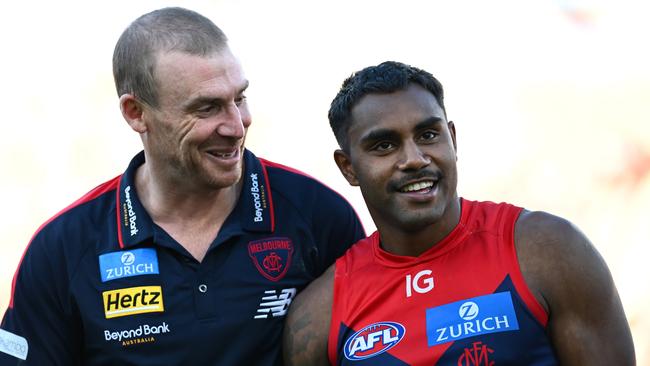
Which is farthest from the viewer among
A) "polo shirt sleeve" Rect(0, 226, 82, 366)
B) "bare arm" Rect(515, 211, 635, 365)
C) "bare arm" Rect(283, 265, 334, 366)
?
"polo shirt sleeve" Rect(0, 226, 82, 366)

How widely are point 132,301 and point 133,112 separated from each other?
2.49 feet

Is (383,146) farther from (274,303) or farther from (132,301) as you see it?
(132,301)

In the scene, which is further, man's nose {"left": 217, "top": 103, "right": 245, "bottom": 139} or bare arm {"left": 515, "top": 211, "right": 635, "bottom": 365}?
man's nose {"left": 217, "top": 103, "right": 245, "bottom": 139}

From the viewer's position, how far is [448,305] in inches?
167

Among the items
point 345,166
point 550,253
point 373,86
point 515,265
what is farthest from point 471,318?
point 373,86

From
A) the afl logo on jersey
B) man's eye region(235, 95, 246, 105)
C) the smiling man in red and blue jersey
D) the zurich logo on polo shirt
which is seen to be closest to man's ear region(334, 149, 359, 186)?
the smiling man in red and blue jersey

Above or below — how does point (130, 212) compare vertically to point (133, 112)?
below

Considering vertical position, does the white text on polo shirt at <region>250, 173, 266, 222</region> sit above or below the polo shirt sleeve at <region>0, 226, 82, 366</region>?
above

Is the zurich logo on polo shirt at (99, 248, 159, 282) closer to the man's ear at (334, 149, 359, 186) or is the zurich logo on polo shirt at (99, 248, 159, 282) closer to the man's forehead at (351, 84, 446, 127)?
the man's ear at (334, 149, 359, 186)

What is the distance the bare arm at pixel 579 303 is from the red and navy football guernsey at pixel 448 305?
0.17 feet

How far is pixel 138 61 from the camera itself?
464cm

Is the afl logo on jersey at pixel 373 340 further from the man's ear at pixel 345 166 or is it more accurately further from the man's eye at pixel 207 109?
the man's eye at pixel 207 109

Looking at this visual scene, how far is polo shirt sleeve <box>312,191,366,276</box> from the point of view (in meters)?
4.81

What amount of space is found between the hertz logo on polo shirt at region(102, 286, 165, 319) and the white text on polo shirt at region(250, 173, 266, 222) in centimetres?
49
